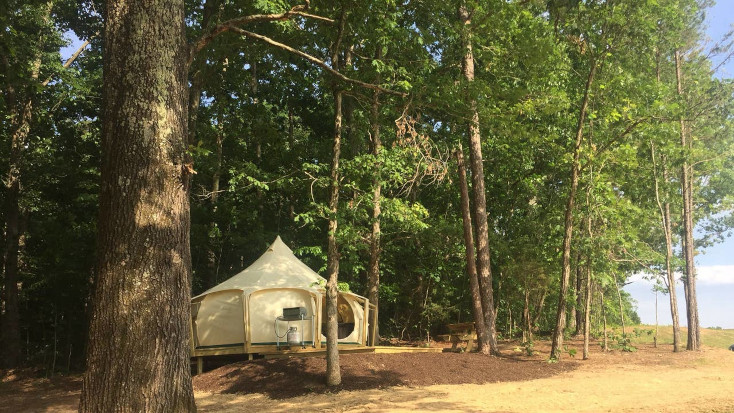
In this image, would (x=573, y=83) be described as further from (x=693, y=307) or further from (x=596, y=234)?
(x=693, y=307)

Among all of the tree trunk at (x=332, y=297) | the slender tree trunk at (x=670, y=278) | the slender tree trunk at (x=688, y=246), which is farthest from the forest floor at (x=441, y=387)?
the slender tree trunk at (x=688, y=246)

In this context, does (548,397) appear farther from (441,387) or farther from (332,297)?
(332,297)

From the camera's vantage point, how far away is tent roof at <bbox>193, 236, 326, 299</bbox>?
13289mm

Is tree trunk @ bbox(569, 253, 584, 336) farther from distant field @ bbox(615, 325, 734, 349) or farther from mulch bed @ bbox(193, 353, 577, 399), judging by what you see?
mulch bed @ bbox(193, 353, 577, 399)

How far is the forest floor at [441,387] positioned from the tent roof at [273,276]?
196 centimetres

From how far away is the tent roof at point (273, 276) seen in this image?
13.3 metres

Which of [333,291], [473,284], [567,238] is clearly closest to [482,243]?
[473,284]

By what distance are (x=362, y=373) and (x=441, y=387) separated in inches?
64.3

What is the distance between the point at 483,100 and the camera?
945 cm

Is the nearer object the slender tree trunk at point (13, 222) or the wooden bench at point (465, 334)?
the slender tree trunk at point (13, 222)

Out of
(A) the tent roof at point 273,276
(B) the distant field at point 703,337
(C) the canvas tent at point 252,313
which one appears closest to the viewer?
(C) the canvas tent at point 252,313

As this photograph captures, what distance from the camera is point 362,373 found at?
11.1 m

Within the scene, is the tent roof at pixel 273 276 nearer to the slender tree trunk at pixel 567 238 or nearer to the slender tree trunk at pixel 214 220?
the slender tree trunk at pixel 214 220

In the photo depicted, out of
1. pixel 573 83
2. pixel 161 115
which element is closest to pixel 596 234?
pixel 573 83
